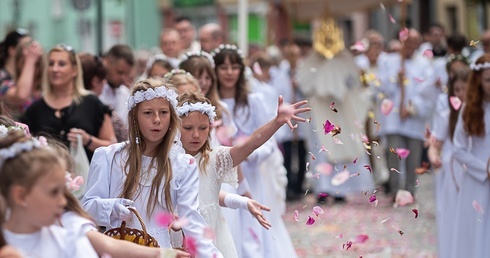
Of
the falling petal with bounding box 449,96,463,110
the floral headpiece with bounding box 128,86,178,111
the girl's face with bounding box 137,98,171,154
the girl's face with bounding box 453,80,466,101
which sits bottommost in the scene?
the falling petal with bounding box 449,96,463,110

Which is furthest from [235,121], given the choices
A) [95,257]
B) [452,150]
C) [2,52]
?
[95,257]

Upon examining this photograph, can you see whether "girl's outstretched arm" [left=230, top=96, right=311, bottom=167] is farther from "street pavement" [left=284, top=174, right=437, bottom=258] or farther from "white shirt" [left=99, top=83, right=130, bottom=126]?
"white shirt" [left=99, top=83, right=130, bottom=126]

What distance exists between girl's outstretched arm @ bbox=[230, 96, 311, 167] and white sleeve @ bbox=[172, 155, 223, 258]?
0.50 meters

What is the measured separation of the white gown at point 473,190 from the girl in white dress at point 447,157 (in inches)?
8.6

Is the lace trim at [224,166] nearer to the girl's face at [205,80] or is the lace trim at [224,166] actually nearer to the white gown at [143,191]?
the white gown at [143,191]

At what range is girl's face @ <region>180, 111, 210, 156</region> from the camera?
6789 millimetres

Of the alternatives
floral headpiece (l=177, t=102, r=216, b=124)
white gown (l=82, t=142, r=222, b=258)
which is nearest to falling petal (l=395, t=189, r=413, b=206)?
A: floral headpiece (l=177, t=102, r=216, b=124)

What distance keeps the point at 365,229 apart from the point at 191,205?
7.03 m

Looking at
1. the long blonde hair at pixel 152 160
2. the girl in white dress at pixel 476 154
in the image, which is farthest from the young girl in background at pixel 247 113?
the long blonde hair at pixel 152 160

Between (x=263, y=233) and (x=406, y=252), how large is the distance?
8.97 feet

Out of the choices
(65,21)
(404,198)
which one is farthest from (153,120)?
(65,21)

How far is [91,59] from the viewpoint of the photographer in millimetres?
9594

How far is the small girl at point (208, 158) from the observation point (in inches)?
267

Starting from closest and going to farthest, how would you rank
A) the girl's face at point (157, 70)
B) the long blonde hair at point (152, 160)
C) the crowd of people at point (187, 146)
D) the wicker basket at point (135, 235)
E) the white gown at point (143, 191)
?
the crowd of people at point (187, 146)
the wicker basket at point (135, 235)
the white gown at point (143, 191)
the long blonde hair at point (152, 160)
the girl's face at point (157, 70)
